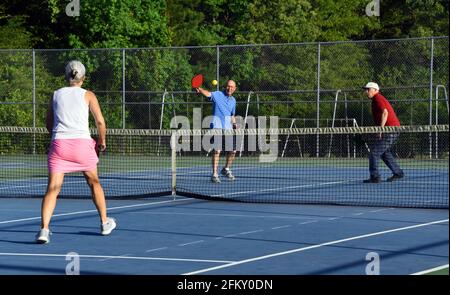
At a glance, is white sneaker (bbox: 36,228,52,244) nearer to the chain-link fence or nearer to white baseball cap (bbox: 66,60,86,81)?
white baseball cap (bbox: 66,60,86,81)

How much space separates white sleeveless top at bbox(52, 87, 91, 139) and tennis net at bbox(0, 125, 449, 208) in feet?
14.4

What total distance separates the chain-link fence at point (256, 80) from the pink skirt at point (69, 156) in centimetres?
1515

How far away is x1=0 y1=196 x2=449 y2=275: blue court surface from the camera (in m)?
8.72

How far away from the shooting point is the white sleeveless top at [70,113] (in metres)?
10.5

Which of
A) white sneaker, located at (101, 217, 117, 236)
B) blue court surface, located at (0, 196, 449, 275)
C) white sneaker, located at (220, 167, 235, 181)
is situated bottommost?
blue court surface, located at (0, 196, 449, 275)

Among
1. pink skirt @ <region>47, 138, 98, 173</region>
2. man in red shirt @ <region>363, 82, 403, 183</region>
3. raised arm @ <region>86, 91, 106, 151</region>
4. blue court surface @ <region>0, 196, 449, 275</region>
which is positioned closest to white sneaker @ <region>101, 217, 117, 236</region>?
blue court surface @ <region>0, 196, 449, 275</region>

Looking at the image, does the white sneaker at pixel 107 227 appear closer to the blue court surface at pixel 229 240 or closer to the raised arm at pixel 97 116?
the blue court surface at pixel 229 240

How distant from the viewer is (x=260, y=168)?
2220 cm

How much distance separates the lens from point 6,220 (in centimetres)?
1264

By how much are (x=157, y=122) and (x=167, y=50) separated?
1.90 m

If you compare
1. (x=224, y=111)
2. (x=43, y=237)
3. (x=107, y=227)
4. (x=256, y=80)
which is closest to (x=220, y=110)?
(x=224, y=111)

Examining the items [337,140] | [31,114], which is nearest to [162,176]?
[337,140]

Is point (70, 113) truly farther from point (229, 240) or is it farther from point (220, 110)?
point (220, 110)

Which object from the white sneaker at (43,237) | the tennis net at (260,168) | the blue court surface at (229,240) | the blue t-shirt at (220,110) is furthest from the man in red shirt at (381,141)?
the white sneaker at (43,237)
